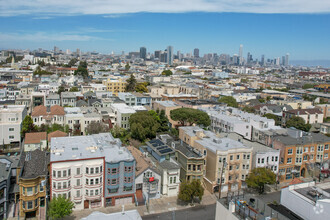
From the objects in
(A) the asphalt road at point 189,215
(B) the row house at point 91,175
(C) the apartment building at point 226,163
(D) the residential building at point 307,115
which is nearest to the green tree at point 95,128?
(B) the row house at point 91,175

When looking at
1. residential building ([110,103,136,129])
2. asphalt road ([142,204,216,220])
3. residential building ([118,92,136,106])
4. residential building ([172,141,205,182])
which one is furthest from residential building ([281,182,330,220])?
residential building ([118,92,136,106])

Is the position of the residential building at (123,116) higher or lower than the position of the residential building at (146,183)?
higher

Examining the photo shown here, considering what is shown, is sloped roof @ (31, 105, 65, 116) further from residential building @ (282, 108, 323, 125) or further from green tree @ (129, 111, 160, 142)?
→ residential building @ (282, 108, 323, 125)

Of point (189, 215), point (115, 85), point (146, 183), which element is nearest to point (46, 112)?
point (146, 183)

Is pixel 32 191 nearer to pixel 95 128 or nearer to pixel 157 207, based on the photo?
pixel 157 207

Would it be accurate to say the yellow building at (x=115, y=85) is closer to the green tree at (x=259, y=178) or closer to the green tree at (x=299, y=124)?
the green tree at (x=299, y=124)

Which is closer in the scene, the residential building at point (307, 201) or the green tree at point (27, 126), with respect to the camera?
the residential building at point (307, 201)
